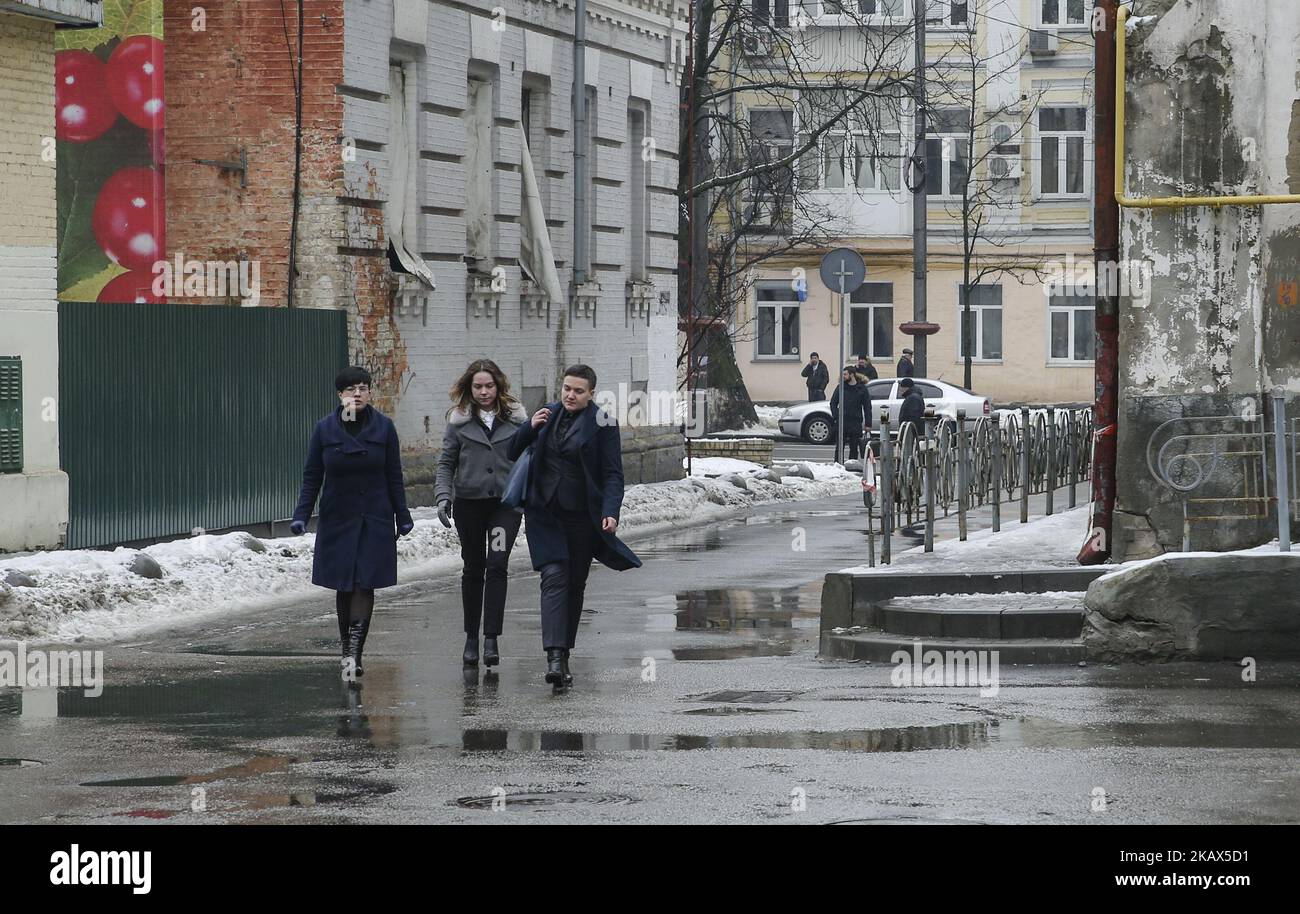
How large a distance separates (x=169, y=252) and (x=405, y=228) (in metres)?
2.49

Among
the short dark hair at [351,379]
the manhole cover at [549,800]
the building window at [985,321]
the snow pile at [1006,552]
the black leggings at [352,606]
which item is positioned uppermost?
the building window at [985,321]

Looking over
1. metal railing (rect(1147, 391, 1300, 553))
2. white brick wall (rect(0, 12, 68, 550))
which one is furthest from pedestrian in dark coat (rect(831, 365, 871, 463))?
metal railing (rect(1147, 391, 1300, 553))

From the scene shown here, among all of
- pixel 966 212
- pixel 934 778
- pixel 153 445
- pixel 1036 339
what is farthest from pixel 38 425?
pixel 1036 339

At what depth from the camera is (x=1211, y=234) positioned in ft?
47.8

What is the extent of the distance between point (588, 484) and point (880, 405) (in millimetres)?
31727

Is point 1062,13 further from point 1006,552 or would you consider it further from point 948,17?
point 1006,552

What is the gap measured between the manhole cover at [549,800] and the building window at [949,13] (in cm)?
4690

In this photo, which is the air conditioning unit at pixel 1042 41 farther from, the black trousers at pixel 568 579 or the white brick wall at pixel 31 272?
the black trousers at pixel 568 579

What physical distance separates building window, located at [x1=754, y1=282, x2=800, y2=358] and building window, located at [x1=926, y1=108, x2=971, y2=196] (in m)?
4.40

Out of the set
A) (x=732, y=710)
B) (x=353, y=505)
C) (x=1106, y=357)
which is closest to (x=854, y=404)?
(x=1106, y=357)

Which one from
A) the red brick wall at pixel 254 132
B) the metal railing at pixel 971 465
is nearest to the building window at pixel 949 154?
the metal railing at pixel 971 465

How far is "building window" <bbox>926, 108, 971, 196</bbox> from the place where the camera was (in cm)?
5616

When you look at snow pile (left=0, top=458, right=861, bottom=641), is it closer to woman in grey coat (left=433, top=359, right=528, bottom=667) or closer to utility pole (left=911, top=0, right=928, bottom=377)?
woman in grey coat (left=433, top=359, right=528, bottom=667)

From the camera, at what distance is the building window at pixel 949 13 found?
5462cm
